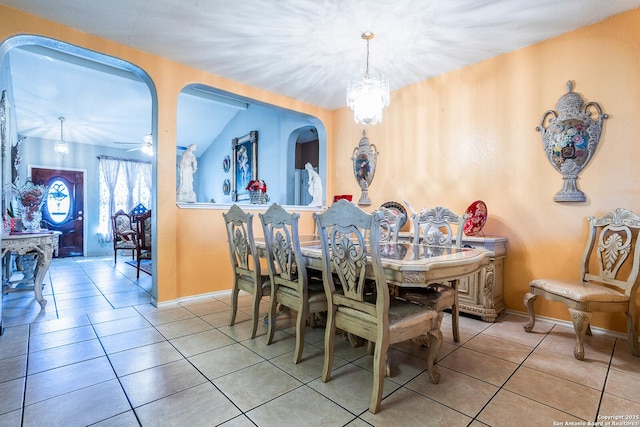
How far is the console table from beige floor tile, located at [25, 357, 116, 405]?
280cm

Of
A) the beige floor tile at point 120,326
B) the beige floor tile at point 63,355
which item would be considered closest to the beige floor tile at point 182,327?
the beige floor tile at point 120,326

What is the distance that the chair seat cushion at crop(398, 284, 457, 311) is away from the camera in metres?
1.89

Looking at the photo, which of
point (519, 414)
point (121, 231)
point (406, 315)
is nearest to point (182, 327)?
point (406, 315)

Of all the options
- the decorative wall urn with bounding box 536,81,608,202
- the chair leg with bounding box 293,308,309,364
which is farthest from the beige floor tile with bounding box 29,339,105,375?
the decorative wall urn with bounding box 536,81,608,202

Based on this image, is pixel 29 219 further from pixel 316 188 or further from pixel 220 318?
pixel 316 188

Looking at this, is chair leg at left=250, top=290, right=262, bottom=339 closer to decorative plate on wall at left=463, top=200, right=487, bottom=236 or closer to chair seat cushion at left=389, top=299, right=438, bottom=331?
chair seat cushion at left=389, top=299, right=438, bottom=331

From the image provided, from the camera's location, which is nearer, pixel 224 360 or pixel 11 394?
pixel 11 394

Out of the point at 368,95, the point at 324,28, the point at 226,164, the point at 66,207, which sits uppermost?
the point at 324,28

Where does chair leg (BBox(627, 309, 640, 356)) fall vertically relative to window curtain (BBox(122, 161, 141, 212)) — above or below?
below

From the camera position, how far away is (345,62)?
10.5 feet

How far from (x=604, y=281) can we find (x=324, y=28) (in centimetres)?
301

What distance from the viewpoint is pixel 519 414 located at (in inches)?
57.5

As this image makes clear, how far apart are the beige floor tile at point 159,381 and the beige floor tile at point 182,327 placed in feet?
1.73

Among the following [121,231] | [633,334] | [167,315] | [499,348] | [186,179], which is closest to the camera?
[633,334]
